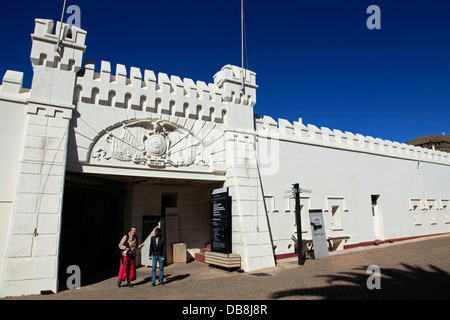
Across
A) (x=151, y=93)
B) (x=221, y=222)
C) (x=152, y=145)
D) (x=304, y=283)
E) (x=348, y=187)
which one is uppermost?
(x=151, y=93)

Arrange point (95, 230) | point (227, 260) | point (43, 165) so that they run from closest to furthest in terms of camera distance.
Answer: point (43, 165)
point (227, 260)
point (95, 230)

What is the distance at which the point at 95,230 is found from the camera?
13.0 meters

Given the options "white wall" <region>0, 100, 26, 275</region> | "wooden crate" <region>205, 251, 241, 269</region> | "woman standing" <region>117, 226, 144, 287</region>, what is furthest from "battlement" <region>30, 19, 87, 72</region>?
"wooden crate" <region>205, 251, 241, 269</region>

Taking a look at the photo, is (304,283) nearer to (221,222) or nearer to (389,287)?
(389,287)

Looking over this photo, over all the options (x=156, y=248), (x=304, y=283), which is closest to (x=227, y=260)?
(x=156, y=248)

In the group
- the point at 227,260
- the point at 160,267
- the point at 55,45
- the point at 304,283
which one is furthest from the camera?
the point at 227,260

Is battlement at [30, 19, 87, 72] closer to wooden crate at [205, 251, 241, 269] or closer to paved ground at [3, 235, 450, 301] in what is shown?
paved ground at [3, 235, 450, 301]

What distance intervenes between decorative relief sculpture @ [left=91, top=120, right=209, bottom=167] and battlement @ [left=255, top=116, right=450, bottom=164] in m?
3.54

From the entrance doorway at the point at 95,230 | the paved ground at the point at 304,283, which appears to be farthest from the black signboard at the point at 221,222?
the entrance doorway at the point at 95,230

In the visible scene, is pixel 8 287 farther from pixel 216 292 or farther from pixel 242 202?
pixel 242 202

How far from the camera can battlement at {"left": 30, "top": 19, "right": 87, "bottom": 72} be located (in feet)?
31.6

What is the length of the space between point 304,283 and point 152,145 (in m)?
6.73

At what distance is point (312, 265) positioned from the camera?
11172 mm
